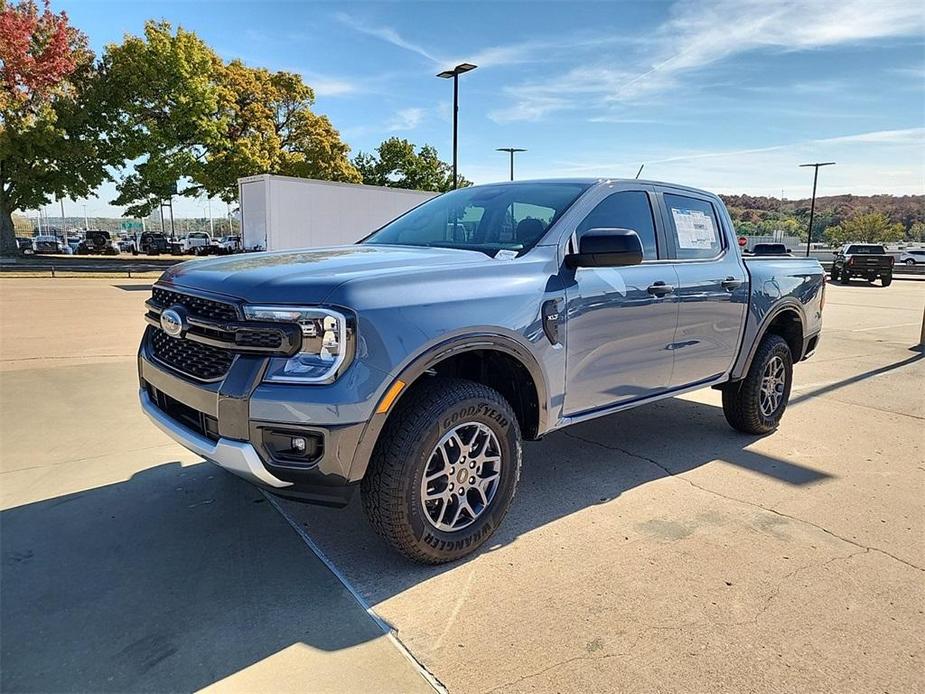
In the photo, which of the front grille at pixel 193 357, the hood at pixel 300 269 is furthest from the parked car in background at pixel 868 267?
the front grille at pixel 193 357

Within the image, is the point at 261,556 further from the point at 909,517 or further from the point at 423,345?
the point at 909,517

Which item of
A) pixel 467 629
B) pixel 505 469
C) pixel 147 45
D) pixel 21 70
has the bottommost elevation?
pixel 467 629

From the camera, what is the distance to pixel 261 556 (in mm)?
3072

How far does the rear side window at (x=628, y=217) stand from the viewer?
3.73 m

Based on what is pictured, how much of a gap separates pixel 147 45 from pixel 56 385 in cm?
2947

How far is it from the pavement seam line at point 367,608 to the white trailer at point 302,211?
1405 cm

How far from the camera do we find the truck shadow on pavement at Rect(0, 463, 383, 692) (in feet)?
7.48

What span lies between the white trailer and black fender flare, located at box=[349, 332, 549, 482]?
1430cm

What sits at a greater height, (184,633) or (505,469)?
(505,469)

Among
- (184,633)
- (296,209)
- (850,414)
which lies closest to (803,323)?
(850,414)

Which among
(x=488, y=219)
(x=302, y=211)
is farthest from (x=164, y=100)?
(x=488, y=219)

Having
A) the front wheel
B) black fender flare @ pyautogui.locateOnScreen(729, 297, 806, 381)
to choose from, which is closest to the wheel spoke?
black fender flare @ pyautogui.locateOnScreen(729, 297, 806, 381)

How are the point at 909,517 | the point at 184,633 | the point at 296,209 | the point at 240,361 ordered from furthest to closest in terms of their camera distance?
the point at 296,209 < the point at 909,517 < the point at 240,361 < the point at 184,633

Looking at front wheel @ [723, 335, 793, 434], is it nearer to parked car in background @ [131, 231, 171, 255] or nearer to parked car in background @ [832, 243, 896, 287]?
parked car in background @ [832, 243, 896, 287]
